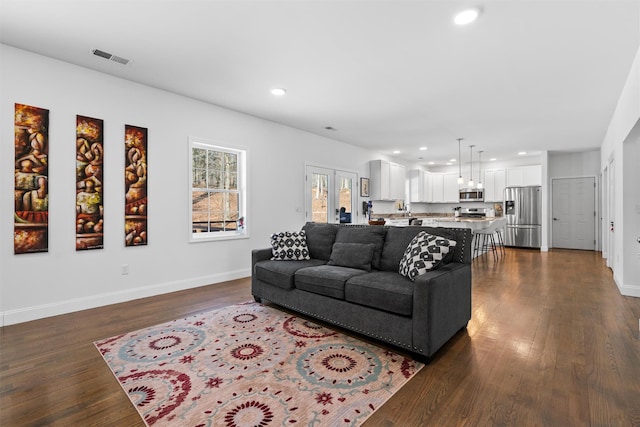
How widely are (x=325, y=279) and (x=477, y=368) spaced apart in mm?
1360

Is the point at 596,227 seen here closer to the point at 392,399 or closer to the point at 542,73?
the point at 542,73

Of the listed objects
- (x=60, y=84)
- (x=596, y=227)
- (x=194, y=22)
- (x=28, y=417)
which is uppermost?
(x=194, y=22)

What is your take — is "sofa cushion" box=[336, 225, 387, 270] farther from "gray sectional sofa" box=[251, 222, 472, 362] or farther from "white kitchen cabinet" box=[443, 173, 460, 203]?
"white kitchen cabinet" box=[443, 173, 460, 203]

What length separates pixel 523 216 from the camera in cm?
842

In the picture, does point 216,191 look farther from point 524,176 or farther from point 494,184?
point 524,176

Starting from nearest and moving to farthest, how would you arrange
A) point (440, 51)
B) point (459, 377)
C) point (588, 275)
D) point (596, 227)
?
1. point (459, 377)
2. point (440, 51)
3. point (588, 275)
4. point (596, 227)

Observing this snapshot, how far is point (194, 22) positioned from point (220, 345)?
8.87ft

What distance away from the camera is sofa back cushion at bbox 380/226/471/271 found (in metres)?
2.92

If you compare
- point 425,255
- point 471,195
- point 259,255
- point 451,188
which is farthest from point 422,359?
point 451,188

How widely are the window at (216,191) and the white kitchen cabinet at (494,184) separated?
7.56 meters

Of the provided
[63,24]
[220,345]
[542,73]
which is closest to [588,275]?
[542,73]

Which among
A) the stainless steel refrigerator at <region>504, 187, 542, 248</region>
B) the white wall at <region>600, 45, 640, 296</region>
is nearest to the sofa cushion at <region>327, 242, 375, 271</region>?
the white wall at <region>600, 45, 640, 296</region>

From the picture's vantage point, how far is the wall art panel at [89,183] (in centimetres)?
345

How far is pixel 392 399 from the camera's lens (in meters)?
1.85
